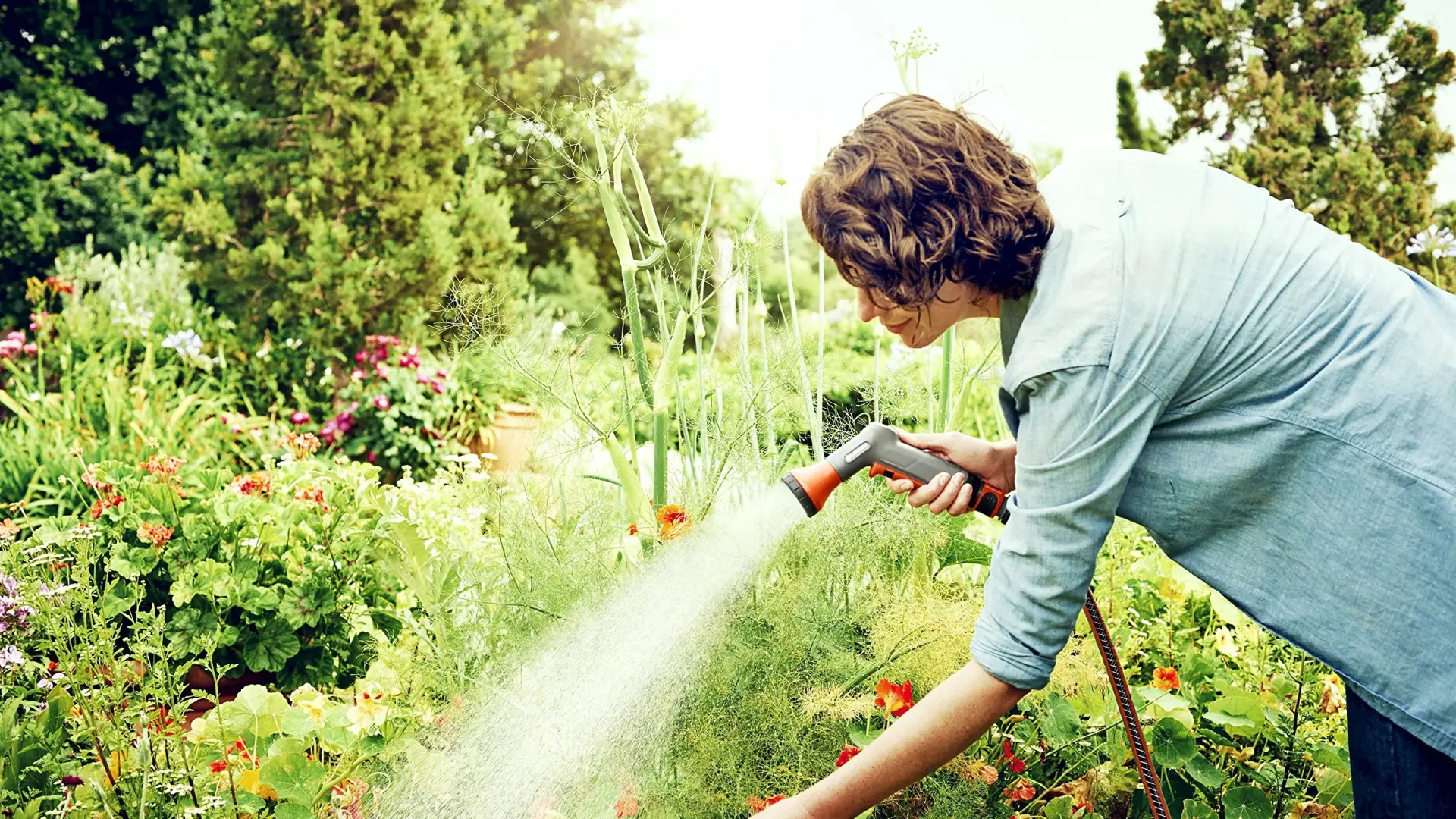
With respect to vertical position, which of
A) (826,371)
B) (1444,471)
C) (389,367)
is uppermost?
(1444,471)

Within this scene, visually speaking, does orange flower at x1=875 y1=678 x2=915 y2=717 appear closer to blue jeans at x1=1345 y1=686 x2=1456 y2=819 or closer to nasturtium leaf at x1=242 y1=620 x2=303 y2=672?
blue jeans at x1=1345 y1=686 x2=1456 y2=819

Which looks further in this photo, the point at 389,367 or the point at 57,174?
the point at 57,174

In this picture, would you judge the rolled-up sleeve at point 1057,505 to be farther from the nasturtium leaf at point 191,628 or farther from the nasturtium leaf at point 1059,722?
the nasturtium leaf at point 191,628

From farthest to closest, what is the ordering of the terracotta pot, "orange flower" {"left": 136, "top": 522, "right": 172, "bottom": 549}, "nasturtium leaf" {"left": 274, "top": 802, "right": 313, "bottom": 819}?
the terracotta pot, "orange flower" {"left": 136, "top": 522, "right": 172, "bottom": 549}, "nasturtium leaf" {"left": 274, "top": 802, "right": 313, "bottom": 819}

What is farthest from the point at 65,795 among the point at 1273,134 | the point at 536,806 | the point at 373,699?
the point at 1273,134

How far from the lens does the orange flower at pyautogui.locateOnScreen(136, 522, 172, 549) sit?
2564mm

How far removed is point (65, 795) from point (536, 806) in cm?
76

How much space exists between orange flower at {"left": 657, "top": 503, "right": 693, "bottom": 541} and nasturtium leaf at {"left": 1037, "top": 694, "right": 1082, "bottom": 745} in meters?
0.73

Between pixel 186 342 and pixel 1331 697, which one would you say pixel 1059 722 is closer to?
pixel 1331 697

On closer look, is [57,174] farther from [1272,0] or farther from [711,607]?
[1272,0]

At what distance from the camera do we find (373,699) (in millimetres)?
2041

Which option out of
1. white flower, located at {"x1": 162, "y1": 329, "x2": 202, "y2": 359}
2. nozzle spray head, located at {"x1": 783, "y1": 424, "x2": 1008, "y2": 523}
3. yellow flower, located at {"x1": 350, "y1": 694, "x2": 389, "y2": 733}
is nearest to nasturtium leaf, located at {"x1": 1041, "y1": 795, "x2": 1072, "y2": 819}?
nozzle spray head, located at {"x1": 783, "y1": 424, "x2": 1008, "y2": 523}

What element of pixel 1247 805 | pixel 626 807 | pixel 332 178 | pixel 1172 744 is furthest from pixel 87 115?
pixel 1247 805

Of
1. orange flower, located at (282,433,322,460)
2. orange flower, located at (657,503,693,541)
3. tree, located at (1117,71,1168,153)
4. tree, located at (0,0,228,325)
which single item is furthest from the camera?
tree, located at (1117,71,1168,153)
